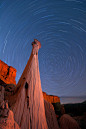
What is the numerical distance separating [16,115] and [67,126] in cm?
350

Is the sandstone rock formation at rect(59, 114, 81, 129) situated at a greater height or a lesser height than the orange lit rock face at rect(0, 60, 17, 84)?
lesser

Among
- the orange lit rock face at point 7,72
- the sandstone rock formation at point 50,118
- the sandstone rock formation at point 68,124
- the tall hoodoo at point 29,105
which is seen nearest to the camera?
the tall hoodoo at point 29,105

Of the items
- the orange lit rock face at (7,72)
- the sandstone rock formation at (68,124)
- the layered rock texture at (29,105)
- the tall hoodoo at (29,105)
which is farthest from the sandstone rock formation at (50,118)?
the orange lit rock face at (7,72)

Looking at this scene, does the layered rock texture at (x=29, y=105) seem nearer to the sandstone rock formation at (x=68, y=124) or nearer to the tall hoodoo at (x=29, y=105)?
the tall hoodoo at (x=29, y=105)

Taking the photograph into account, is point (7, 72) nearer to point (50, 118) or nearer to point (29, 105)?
point (50, 118)

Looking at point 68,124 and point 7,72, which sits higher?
point 7,72

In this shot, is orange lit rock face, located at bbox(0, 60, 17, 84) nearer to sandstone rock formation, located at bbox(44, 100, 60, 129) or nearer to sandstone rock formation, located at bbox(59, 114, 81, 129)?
sandstone rock formation, located at bbox(44, 100, 60, 129)

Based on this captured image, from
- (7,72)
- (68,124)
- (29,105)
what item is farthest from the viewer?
(7,72)

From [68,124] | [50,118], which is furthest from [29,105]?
[68,124]

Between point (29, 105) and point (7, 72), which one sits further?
point (7, 72)

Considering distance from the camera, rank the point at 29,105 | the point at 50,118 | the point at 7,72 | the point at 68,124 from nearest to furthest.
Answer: the point at 29,105, the point at 50,118, the point at 68,124, the point at 7,72

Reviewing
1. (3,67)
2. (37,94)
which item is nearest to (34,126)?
(37,94)

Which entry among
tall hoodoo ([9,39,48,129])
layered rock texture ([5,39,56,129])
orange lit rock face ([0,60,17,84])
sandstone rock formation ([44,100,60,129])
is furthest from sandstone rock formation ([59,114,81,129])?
orange lit rock face ([0,60,17,84])

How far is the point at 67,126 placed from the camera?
14.1 ft
